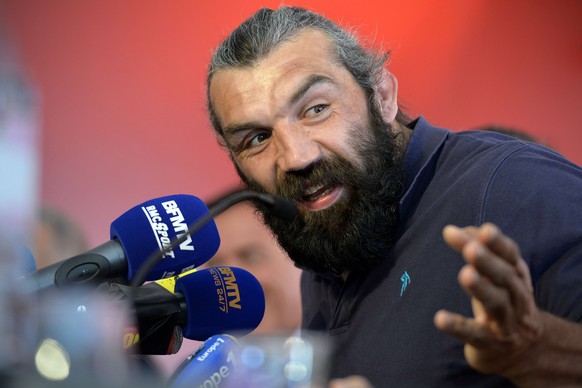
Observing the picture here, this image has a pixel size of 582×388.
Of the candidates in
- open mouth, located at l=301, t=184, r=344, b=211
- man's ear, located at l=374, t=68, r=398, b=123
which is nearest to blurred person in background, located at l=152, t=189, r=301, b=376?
man's ear, located at l=374, t=68, r=398, b=123

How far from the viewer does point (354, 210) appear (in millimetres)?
1779

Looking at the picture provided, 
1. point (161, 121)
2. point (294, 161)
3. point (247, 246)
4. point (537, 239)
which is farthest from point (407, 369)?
point (161, 121)

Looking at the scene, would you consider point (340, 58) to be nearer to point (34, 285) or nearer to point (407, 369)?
point (407, 369)

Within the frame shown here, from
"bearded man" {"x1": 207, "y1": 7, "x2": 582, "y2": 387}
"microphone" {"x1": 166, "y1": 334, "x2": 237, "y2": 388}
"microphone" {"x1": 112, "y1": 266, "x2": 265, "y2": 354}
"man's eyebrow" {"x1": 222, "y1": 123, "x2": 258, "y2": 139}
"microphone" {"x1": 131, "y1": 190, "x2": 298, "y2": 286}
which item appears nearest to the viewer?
"microphone" {"x1": 166, "y1": 334, "x2": 237, "y2": 388}

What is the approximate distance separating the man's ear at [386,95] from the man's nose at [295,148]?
27cm

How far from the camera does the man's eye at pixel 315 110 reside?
1.79 metres

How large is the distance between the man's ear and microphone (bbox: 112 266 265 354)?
2.13ft

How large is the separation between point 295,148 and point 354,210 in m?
0.19

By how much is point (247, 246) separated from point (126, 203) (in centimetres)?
47

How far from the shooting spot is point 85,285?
112 centimetres

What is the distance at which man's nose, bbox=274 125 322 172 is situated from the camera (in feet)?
5.62

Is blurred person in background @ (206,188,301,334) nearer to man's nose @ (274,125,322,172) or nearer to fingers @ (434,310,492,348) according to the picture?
man's nose @ (274,125,322,172)

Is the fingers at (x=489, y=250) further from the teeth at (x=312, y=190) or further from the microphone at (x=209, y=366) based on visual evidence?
the teeth at (x=312, y=190)

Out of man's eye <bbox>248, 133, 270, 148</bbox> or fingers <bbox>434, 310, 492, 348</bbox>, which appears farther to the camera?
man's eye <bbox>248, 133, 270, 148</bbox>
